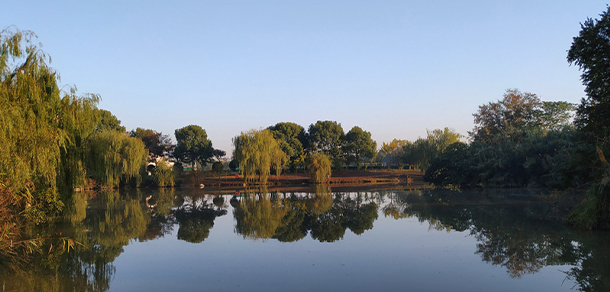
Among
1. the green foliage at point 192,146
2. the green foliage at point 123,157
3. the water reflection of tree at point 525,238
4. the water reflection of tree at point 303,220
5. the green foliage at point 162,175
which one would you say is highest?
the green foliage at point 192,146

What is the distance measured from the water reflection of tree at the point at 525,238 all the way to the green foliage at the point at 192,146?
165 ft

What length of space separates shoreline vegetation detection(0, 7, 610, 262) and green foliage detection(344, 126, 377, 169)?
16cm

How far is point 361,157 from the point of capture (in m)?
65.6

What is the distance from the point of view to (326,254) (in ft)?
32.2

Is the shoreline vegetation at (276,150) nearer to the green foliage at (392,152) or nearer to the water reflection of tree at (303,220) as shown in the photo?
the green foliage at (392,152)

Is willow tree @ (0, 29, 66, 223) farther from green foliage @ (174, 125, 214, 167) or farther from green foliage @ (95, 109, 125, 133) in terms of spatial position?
green foliage @ (174, 125, 214, 167)

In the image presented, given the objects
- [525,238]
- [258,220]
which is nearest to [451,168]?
[258,220]

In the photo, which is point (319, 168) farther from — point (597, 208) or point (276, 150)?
point (597, 208)

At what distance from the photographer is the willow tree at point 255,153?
4003cm

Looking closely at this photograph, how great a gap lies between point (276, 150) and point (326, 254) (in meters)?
32.4

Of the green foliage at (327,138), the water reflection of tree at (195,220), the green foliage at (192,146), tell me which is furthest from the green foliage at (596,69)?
the green foliage at (192,146)

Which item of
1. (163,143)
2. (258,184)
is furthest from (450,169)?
(163,143)

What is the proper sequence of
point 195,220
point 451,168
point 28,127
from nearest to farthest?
point 28,127 < point 195,220 < point 451,168

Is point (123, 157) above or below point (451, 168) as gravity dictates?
above
